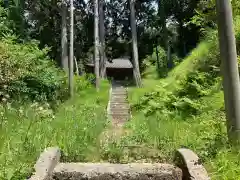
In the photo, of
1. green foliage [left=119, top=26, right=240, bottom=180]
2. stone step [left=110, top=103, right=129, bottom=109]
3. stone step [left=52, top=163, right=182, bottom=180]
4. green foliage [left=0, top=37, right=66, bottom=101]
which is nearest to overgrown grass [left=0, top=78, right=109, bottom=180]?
stone step [left=52, top=163, right=182, bottom=180]

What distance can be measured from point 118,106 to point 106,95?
2.25 m

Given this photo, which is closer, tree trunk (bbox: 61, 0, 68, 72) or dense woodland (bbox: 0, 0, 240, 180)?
dense woodland (bbox: 0, 0, 240, 180)

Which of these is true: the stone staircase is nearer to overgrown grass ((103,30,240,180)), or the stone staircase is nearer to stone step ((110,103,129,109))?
stone step ((110,103,129,109))

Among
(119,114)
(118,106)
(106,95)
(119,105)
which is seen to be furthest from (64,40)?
(119,114)

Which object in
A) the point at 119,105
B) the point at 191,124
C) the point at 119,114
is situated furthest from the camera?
the point at 119,105

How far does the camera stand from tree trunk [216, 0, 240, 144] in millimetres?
Result: 5066

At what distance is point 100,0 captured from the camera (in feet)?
88.3

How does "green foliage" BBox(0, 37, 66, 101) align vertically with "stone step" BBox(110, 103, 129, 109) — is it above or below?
above

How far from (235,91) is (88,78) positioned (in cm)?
2172

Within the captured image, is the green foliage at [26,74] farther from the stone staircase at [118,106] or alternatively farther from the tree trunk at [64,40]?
the tree trunk at [64,40]

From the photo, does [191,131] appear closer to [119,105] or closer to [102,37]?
Result: [119,105]

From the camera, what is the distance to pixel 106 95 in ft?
70.2

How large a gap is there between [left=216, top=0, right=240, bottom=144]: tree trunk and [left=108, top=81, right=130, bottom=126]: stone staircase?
9.90 metres

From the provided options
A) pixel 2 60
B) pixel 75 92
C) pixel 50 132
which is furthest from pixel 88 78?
pixel 50 132
